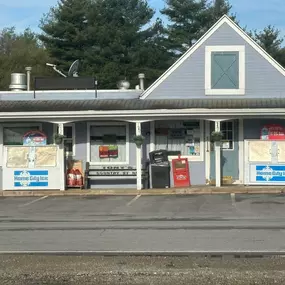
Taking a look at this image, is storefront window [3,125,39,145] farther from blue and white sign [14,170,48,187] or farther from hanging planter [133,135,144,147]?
hanging planter [133,135,144,147]

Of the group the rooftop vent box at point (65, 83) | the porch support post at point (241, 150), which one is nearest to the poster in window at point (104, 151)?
the rooftop vent box at point (65, 83)

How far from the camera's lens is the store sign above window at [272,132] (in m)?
20.6

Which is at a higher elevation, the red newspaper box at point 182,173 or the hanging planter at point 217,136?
the hanging planter at point 217,136

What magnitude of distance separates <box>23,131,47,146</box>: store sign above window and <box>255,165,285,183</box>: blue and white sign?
27.4ft

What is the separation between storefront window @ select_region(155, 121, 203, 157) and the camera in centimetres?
2116

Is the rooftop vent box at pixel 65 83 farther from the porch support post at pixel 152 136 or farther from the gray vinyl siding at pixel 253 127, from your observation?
the gray vinyl siding at pixel 253 127

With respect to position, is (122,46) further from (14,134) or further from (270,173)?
(270,173)

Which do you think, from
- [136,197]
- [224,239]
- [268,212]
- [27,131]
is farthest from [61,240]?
[27,131]

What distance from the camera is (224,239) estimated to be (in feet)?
33.1

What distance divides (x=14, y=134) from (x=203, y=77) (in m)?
7.90

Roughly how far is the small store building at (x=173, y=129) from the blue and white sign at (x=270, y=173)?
36 mm

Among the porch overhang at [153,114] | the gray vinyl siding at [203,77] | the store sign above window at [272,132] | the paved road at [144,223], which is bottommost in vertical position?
the paved road at [144,223]

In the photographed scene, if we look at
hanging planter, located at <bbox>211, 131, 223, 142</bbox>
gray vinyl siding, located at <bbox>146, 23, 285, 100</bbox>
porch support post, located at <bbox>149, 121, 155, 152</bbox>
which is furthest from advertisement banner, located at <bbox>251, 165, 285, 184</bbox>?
porch support post, located at <bbox>149, 121, 155, 152</bbox>

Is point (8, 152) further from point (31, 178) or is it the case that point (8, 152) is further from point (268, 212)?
point (268, 212)
